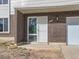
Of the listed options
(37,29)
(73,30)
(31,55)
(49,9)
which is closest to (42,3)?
(49,9)

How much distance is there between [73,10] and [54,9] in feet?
6.40

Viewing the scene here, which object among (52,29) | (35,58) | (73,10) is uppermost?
(73,10)

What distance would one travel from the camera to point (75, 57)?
13336 millimetres

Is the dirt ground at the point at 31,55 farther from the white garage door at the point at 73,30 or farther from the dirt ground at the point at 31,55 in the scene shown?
the white garage door at the point at 73,30

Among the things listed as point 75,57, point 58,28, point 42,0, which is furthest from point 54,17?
point 75,57

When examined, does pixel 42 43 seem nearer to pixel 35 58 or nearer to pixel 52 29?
pixel 52 29

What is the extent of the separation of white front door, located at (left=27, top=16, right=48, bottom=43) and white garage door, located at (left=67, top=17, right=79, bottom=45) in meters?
2.56

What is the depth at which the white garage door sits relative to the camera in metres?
21.7

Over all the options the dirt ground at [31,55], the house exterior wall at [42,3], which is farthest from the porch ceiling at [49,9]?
the dirt ground at [31,55]

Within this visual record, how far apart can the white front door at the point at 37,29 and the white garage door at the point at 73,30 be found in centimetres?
256

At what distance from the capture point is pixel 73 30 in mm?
21875

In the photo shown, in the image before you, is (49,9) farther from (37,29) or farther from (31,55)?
(31,55)

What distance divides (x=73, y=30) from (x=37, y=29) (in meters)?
4.08

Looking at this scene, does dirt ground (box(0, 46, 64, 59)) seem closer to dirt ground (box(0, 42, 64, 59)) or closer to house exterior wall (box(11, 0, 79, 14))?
dirt ground (box(0, 42, 64, 59))
